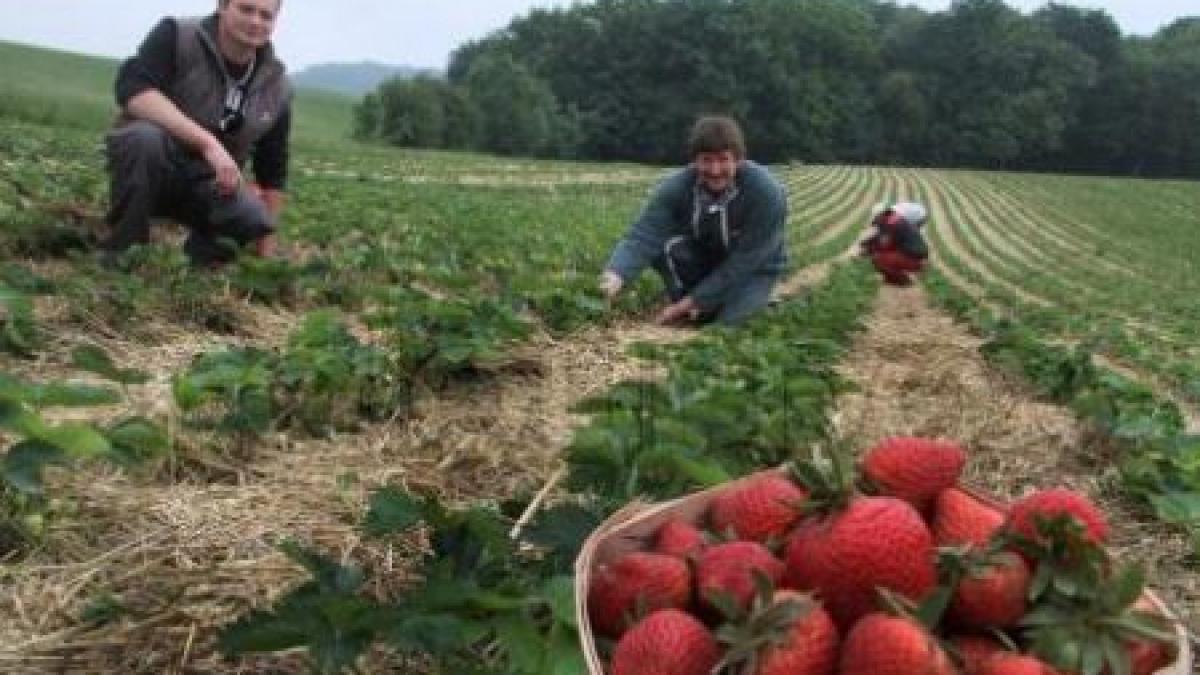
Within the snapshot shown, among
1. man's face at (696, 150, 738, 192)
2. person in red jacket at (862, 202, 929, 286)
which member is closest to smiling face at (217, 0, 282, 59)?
man's face at (696, 150, 738, 192)

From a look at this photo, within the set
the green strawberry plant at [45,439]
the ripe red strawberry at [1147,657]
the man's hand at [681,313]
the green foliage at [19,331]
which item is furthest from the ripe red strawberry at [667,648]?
the man's hand at [681,313]

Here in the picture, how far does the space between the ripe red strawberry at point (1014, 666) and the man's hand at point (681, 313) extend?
568 centimetres

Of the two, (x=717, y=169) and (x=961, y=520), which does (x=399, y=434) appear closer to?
(x=961, y=520)

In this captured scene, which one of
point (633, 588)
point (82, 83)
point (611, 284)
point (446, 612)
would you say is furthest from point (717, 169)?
point (82, 83)

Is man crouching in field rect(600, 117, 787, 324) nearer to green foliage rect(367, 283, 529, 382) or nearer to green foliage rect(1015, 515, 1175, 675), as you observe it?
green foliage rect(367, 283, 529, 382)

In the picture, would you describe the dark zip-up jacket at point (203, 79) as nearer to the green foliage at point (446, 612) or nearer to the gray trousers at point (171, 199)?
the gray trousers at point (171, 199)

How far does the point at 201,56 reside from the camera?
6180 mm

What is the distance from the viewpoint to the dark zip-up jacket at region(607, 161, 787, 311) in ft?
24.4

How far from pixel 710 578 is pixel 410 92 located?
59672 mm

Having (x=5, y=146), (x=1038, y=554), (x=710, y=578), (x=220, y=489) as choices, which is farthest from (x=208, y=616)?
(x=5, y=146)

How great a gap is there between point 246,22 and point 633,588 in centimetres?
459

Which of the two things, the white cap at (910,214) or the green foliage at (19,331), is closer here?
the green foliage at (19,331)

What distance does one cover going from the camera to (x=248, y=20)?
233 inches

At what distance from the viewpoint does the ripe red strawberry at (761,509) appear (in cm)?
205
